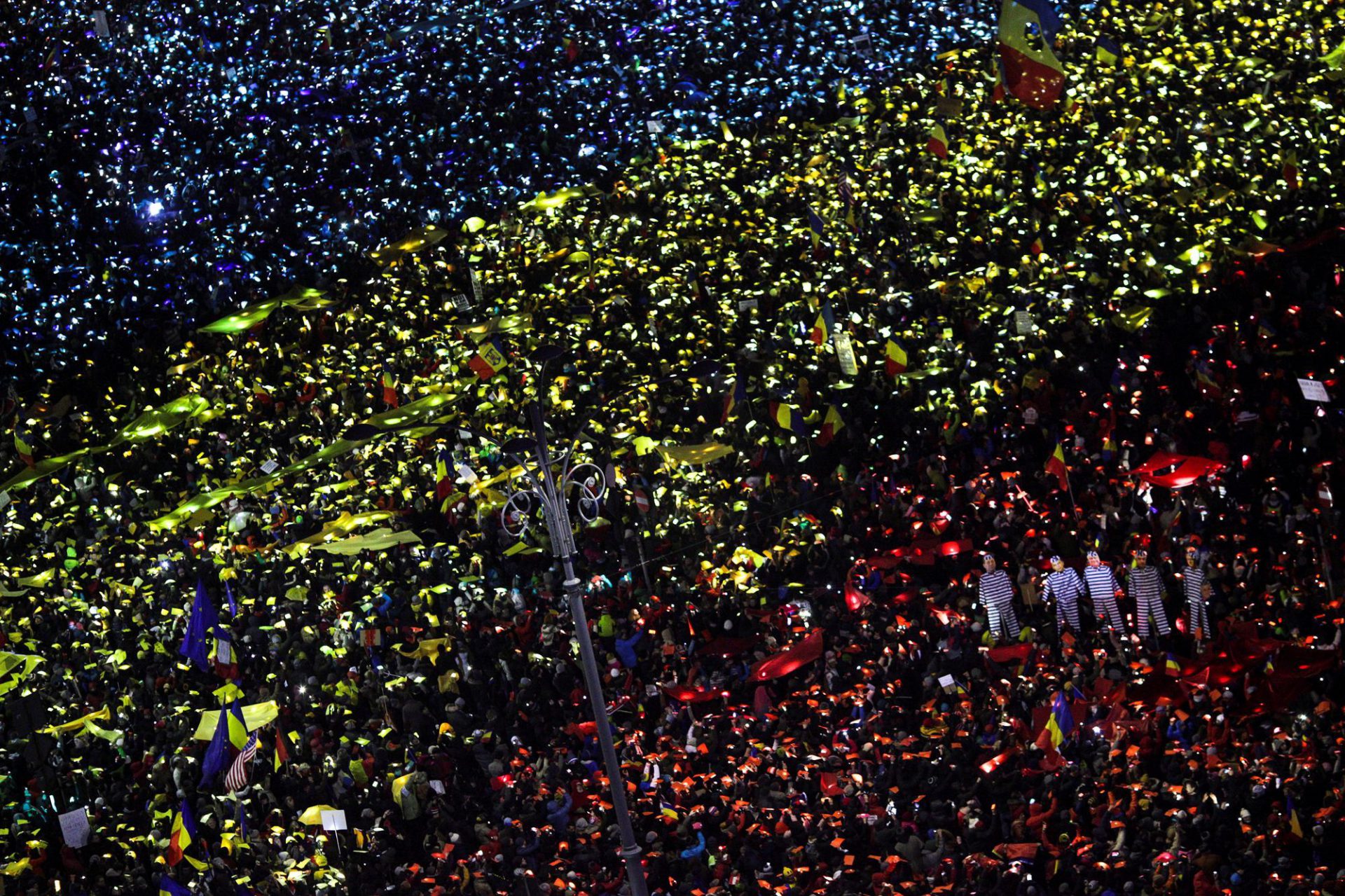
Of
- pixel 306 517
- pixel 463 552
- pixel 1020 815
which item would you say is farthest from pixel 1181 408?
pixel 306 517

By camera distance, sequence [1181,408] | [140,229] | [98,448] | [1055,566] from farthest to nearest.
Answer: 1. [140,229]
2. [98,448]
3. [1181,408]
4. [1055,566]

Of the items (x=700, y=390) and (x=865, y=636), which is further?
(x=700, y=390)

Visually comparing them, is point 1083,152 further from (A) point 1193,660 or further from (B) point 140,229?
(B) point 140,229

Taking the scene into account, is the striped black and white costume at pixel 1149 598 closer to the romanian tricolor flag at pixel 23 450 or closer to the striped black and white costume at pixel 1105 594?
the striped black and white costume at pixel 1105 594

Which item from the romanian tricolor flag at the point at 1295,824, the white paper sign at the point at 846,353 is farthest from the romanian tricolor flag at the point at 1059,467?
the romanian tricolor flag at the point at 1295,824

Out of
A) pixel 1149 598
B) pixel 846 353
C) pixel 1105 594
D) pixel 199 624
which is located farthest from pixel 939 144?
Answer: pixel 199 624

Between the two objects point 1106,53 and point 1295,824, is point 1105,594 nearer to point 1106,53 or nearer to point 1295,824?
point 1295,824

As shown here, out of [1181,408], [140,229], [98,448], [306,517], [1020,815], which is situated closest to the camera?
[1020,815]
